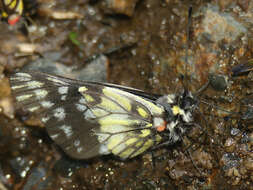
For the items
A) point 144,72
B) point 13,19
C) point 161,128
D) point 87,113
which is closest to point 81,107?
point 87,113

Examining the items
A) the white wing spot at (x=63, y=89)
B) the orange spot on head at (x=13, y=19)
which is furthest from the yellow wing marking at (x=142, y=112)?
the orange spot on head at (x=13, y=19)

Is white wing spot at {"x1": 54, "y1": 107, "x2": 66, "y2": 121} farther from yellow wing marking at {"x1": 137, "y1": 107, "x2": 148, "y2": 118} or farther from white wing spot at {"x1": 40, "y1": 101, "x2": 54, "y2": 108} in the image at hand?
yellow wing marking at {"x1": 137, "y1": 107, "x2": 148, "y2": 118}

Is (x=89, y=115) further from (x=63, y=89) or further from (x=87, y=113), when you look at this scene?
(x=63, y=89)

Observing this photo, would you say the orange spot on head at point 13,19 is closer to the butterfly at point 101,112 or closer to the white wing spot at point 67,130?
the butterfly at point 101,112

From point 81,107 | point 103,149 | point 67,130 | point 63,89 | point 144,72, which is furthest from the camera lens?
point 144,72

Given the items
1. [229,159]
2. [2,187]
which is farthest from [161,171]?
[2,187]

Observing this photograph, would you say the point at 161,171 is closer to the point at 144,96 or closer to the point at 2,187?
the point at 144,96

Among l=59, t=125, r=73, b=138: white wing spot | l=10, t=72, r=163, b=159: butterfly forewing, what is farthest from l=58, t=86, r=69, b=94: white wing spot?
l=59, t=125, r=73, b=138: white wing spot
